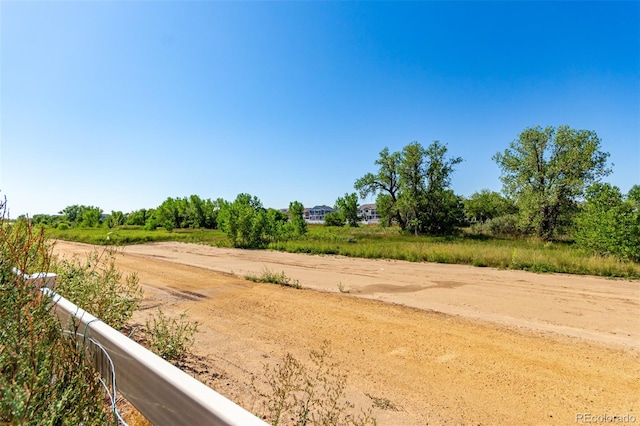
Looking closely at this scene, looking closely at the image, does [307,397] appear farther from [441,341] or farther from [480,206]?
[480,206]

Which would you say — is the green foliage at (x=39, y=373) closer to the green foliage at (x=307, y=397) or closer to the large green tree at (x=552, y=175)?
the green foliage at (x=307, y=397)

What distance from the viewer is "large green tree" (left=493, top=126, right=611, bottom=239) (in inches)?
1286

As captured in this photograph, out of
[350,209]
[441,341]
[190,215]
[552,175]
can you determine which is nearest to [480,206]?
[350,209]

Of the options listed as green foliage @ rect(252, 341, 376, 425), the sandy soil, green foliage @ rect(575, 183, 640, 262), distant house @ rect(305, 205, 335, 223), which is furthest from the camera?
distant house @ rect(305, 205, 335, 223)

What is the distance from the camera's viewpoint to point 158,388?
142 centimetres

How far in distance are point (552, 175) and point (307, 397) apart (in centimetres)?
4159

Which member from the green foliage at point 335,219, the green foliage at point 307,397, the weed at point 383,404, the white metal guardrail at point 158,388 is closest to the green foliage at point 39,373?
the white metal guardrail at point 158,388

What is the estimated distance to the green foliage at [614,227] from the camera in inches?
600

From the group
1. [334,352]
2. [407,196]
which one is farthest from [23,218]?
[407,196]

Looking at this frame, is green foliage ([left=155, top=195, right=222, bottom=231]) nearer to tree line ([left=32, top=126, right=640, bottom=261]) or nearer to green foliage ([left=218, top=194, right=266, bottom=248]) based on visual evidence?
tree line ([left=32, top=126, right=640, bottom=261])

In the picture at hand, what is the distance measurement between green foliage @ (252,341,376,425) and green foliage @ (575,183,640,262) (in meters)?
18.9

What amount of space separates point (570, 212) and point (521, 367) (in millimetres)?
37694

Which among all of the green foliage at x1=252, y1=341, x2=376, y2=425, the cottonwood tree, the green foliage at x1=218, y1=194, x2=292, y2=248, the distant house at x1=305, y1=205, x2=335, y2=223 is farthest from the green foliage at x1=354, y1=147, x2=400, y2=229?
the distant house at x1=305, y1=205, x2=335, y2=223

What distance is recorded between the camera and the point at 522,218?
1316 inches
